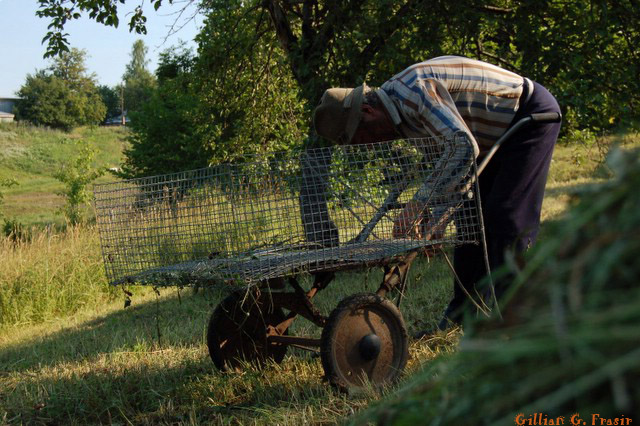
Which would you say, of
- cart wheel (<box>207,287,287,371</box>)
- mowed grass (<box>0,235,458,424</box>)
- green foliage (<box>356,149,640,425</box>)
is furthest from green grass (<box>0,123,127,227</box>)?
green foliage (<box>356,149,640,425</box>)

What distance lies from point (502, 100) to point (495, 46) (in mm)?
5686

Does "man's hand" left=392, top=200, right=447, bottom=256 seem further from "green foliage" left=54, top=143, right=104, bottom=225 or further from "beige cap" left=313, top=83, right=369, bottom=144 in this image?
"green foliage" left=54, top=143, right=104, bottom=225

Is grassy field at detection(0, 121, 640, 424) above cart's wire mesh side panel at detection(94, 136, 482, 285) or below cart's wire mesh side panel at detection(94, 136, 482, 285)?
below

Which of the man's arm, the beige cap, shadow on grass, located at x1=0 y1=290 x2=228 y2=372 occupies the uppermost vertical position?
the beige cap

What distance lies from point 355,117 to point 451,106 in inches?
25.7

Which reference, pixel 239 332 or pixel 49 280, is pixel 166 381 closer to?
pixel 239 332

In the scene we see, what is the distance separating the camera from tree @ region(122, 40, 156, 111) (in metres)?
101

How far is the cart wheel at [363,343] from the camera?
152 inches

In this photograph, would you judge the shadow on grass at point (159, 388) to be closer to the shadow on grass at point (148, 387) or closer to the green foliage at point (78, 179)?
the shadow on grass at point (148, 387)

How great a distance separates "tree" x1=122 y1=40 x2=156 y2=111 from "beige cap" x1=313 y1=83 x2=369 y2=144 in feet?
298

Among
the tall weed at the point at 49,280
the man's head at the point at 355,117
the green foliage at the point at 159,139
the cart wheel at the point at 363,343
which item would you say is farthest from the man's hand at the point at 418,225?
the green foliage at the point at 159,139

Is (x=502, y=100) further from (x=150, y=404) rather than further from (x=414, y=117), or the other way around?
(x=150, y=404)

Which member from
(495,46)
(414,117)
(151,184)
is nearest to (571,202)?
(414,117)

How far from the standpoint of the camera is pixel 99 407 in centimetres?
427
